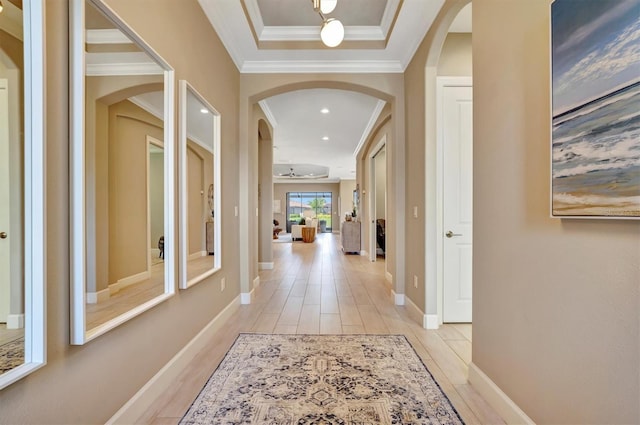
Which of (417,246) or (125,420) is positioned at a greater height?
(417,246)

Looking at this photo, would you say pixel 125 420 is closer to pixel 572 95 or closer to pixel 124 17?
pixel 124 17

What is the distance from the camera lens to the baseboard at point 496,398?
1.47 meters

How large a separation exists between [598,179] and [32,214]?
1.95m

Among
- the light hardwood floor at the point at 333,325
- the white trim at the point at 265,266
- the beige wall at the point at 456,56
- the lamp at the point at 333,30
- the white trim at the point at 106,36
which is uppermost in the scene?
the beige wall at the point at 456,56

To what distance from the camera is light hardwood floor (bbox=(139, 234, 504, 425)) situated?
1.75m

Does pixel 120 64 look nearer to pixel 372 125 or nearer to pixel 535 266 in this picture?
pixel 535 266

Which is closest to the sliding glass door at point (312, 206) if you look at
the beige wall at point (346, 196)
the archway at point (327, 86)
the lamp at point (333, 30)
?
the beige wall at point (346, 196)

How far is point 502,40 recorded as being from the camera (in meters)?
1.59

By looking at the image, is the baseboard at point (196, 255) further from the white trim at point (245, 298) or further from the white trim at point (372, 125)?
the white trim at point (372, 125)

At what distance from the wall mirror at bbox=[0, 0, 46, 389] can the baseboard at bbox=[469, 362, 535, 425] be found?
6.73ft

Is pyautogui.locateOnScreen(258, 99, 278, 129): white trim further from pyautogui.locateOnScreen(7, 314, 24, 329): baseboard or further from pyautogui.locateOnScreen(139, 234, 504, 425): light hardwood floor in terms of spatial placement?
pyautogui.locateOnScreen(7, 314, 24, 329): baseboard

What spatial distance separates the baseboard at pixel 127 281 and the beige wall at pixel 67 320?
0.63 ft

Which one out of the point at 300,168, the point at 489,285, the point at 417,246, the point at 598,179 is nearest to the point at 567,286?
the point at 598,179

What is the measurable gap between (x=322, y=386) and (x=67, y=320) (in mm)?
1418
